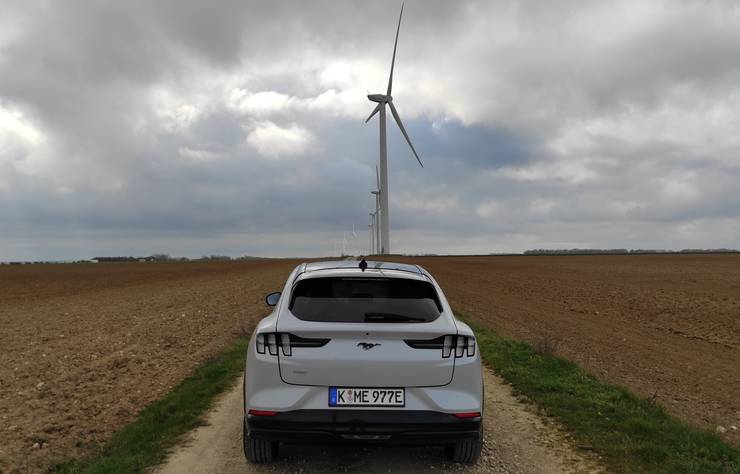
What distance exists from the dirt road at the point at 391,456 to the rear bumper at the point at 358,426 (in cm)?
71

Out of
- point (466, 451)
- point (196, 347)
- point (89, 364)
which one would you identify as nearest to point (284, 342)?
point (466, 451)

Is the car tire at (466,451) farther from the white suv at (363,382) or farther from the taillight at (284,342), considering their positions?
the taillight at (284,342)

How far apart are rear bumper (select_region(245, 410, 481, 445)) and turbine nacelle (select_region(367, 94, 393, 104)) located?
184 ft

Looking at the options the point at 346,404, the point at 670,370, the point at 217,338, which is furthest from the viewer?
the point at 217,338

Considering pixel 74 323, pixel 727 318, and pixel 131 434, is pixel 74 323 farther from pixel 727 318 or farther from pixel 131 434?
pixel 727 318

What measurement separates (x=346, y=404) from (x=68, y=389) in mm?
6511

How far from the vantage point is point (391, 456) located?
18.7ft

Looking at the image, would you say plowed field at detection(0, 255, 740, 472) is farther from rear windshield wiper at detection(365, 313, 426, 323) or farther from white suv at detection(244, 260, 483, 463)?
rear windshield wiper at detection(365, 313, 426, 323)

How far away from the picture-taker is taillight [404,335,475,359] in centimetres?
483

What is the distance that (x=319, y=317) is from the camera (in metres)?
5.02

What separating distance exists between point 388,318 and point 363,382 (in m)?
0.58

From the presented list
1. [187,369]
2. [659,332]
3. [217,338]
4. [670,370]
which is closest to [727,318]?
[659,332]

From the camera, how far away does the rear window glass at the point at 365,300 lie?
16.5 ft

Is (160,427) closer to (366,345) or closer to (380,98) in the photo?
(366,345)
